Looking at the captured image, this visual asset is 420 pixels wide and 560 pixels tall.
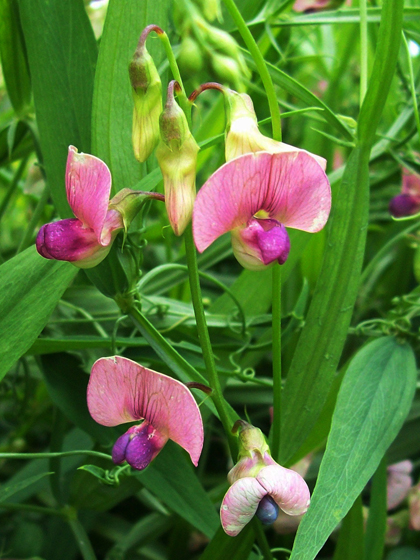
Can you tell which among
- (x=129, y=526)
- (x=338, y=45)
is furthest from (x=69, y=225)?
(x=338, y=45)

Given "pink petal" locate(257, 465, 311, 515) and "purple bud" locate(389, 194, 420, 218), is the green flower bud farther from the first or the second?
"purple bud" locate(389, 194, 420, 218)

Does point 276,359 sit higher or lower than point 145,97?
lower

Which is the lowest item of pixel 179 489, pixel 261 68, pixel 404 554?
pixel 404 554

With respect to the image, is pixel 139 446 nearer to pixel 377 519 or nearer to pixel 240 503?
pixel 240 503

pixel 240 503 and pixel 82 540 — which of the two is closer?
pixel 240 503

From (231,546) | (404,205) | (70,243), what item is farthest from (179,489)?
(404,205)

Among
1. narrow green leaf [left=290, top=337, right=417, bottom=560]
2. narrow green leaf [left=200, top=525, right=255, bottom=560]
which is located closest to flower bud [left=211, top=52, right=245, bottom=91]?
narrow green leaf [left=290, top=337, right=417, bottom=560]

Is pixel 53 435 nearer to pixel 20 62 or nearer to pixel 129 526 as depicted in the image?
pixel 129 526
